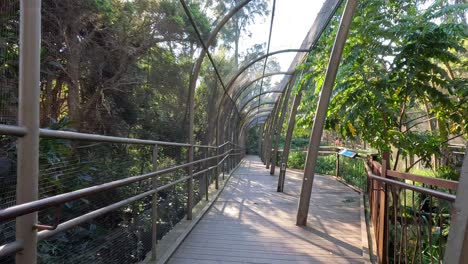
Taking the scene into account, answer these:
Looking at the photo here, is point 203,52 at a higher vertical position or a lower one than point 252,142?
higher

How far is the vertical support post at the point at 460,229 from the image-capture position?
4.56 ft

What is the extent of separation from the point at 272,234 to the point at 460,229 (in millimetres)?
3301

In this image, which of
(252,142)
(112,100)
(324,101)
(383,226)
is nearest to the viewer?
(383,226)

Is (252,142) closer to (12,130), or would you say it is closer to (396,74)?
(396,74)

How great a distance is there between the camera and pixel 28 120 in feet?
4.60

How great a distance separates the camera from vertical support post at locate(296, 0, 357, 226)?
4570 millimetres

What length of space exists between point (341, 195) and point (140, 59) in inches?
214

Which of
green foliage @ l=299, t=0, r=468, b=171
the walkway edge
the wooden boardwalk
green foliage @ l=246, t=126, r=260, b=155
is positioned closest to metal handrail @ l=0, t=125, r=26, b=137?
the walkway edge

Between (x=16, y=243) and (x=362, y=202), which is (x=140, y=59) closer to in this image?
(x=16, y=243)

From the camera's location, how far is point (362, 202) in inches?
263

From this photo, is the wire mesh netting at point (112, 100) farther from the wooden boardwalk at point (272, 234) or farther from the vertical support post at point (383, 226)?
the vertical support post at point (383, 226)

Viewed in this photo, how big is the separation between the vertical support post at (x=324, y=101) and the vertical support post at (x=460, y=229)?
339cm

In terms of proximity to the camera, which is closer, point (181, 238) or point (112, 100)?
point (112, 100)

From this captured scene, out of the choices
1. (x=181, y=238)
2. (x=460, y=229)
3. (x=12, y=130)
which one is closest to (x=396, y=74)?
(x=181, y=238)
